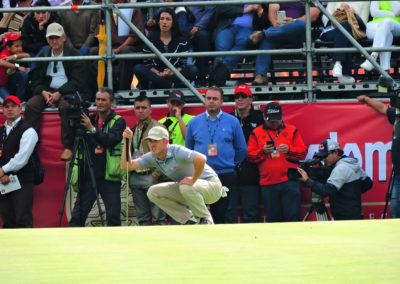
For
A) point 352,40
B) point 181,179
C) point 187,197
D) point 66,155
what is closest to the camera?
point 187,197

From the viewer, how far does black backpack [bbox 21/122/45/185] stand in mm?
9578

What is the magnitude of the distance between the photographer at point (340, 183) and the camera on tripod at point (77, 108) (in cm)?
259

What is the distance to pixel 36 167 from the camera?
9.61 m

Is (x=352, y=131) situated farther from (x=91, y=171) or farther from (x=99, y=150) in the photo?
(x=91, y=171)

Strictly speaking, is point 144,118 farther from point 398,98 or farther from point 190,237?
point 190,237

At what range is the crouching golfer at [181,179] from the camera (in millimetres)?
8016

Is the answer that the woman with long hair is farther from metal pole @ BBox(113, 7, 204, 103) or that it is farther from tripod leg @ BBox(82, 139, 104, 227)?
tripod leg @ BBox(82, 139, 104, 227)

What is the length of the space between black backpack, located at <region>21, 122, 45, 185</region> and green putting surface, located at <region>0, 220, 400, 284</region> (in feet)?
16.8

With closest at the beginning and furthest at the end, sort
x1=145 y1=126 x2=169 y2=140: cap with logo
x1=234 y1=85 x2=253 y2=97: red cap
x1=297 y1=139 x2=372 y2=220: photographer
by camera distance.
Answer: x1=145 y1=126 x2=169 y2=140: cap with logo, x1=297 y1=139 x2=372 y2=220: photographer, x1=234 y1=85 x2=253 y2=97: red cap

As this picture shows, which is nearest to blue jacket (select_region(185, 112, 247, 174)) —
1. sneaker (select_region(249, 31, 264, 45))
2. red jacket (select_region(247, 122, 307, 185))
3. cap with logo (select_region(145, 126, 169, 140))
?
red jacket (select_region(247, 122, 307, 185))

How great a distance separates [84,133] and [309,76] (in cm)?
279

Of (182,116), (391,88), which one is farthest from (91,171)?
(391,88)

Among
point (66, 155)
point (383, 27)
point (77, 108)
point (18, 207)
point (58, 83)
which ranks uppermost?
point (383, 27)

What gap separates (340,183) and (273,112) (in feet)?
3.63
